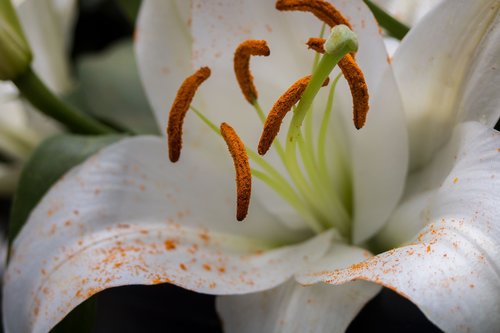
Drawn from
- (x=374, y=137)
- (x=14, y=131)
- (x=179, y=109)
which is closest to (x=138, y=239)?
(x=179, y=109)

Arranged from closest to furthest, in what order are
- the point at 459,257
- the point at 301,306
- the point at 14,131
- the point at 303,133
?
the point at 459,257
the point at 301,306
the point at 303,133
the point at 14,131

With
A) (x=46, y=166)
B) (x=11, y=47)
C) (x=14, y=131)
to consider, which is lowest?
(x=14, y=131)

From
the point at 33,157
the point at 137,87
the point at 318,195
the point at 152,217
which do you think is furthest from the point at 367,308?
the point at 137,87

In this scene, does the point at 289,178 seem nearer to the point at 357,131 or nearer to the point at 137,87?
the point at 357,131

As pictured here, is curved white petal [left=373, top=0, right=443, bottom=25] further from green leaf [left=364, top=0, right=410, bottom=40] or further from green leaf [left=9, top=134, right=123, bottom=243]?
green leaf [left=9, top=134, right=123, bottom=243]

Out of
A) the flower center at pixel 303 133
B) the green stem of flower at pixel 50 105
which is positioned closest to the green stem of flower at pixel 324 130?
the flower center at pixel 303 133

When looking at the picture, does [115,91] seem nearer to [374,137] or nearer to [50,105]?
[50,105]

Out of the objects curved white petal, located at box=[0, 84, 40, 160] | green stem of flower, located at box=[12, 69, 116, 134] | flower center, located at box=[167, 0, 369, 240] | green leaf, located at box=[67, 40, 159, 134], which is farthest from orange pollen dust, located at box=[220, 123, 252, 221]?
curved white petal, located at box=[0, 84, 40, 160]
